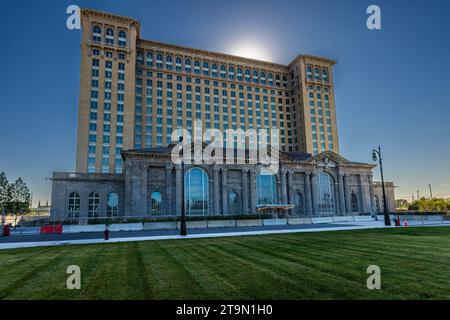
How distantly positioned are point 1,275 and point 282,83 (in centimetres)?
10702

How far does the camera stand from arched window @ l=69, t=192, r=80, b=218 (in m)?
53.0

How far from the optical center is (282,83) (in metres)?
107

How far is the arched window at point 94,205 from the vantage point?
177 feet

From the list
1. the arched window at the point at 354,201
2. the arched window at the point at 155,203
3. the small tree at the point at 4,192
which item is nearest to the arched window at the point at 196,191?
the arched window at the point at 155,203

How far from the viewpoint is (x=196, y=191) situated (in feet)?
164

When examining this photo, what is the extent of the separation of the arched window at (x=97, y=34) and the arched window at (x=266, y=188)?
199 feet

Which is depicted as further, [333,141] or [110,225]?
[333,141]

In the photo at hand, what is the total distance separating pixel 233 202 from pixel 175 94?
48.4m

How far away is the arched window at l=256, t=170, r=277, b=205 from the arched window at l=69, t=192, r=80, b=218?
34426mm

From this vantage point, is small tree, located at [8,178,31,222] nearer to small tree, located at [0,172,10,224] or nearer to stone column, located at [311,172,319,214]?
small tree, located at [0,172,10,224]

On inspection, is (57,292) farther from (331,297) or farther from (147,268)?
(331,297)

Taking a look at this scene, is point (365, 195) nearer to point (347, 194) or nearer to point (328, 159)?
point (347, 194)

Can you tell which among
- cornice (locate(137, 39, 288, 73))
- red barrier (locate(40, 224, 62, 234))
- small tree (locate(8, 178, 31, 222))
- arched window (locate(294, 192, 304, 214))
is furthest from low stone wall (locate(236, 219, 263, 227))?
cornice (locate(137, 39, 288, 73))

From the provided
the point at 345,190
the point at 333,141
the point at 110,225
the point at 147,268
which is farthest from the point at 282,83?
the point at 147,268
